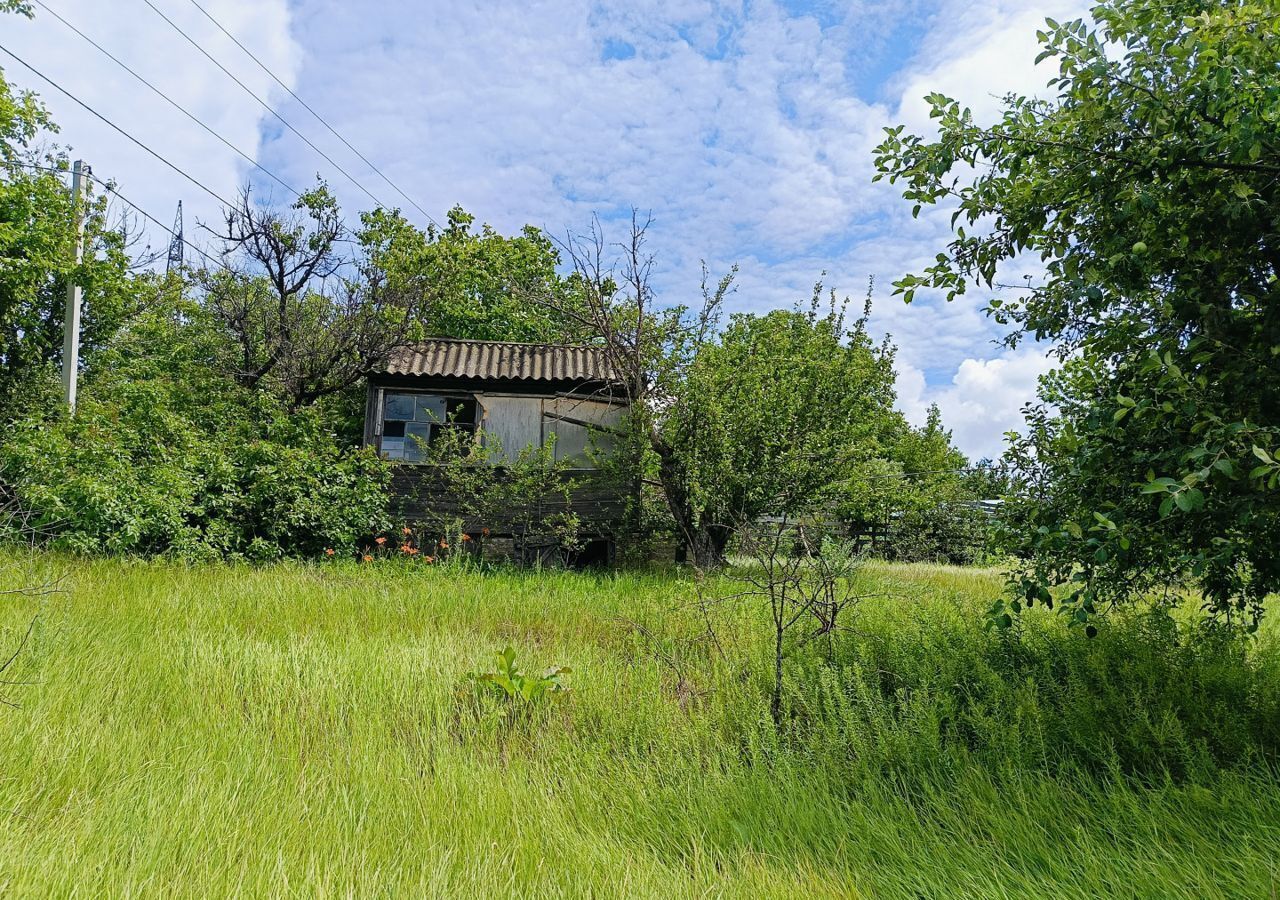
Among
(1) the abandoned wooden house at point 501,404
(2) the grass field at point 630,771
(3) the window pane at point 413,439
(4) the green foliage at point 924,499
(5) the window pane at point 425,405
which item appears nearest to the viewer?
(2) the grass field at point 630,771

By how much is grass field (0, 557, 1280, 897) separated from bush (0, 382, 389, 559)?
13.7ft

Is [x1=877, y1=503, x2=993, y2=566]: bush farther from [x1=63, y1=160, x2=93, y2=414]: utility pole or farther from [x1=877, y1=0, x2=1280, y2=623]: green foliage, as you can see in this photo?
[x1=63, y1=160, x2=93, y2=414]: utility pole

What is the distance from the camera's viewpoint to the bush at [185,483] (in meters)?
9.61

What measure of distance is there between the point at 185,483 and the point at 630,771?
951 cm

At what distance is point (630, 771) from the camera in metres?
3.78

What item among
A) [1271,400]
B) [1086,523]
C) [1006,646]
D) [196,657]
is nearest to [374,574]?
[196,657]

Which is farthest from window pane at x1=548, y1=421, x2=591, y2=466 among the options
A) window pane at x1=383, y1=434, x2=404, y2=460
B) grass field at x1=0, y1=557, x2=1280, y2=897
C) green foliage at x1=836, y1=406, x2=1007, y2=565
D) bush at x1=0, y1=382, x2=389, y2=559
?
grass field at x1=0, y1=557, x2=1280, y2=897

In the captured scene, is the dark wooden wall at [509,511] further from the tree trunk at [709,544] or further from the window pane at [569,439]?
the window pane at [569,439]

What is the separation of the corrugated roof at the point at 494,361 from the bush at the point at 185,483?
237 centimetres

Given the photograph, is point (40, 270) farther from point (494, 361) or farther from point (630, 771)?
point (630, 771)

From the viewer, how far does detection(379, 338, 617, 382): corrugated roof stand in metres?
14.4

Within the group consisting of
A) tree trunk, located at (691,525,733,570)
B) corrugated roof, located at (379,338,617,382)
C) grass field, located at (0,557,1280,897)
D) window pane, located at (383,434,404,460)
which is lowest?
A: grass field, located at (0,557,1280,897)

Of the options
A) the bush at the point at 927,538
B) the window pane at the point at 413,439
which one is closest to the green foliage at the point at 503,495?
the window pane at the point at 413,439

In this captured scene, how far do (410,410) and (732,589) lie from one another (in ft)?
29.2
